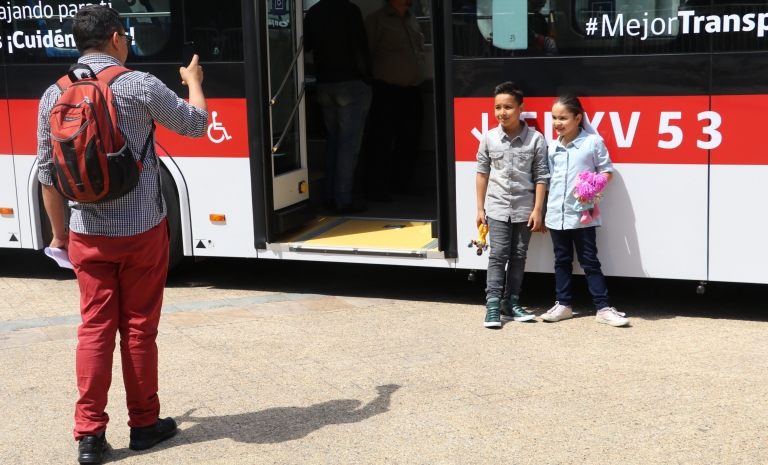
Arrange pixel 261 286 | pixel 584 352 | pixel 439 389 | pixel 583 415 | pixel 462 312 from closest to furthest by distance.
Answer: pixel 583 415 < pixel 439 389 < pixel 584 352 < pixel 462 312 < pixel 261 286

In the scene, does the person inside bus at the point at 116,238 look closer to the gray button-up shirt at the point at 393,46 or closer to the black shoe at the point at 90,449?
the black shoe at the point at 90,449

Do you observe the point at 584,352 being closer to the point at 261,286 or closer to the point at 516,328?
the point at 516,328

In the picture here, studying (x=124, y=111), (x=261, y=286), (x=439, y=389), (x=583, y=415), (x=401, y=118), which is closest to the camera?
(x=124, y=111)

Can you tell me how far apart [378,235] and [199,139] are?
1.50 m

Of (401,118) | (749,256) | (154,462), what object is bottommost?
(154,462)

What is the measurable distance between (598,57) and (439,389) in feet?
7.78

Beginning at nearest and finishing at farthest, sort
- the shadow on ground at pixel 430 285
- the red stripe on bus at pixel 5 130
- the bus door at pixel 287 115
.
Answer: the shadow on ground at pixel 430 285 → the bus door at pixel 287 115 → the red stripe on bus at pixel 5 130

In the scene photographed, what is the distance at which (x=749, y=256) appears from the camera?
5.77 metres

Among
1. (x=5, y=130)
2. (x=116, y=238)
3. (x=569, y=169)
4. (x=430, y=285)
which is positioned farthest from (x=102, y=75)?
(x=5, y=130)

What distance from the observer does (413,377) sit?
4.94 metres

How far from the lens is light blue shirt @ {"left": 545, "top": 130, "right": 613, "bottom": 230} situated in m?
5.79

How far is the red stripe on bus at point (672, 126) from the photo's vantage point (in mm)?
5598

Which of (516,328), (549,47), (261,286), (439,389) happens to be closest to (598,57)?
(549,47)

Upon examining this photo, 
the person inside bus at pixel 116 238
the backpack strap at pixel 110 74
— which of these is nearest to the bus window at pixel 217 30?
the person inside bus at pixel 116 238
